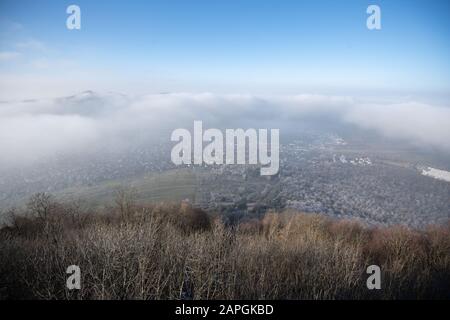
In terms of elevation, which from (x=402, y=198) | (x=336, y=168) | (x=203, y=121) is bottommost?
(x=402, y=198)

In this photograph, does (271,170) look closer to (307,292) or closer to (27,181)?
(27,181)

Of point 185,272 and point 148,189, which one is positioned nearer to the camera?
point 185,272

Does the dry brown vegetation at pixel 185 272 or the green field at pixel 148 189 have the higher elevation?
the dry brown vegetation at pixel 185 272

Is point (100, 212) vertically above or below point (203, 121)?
below

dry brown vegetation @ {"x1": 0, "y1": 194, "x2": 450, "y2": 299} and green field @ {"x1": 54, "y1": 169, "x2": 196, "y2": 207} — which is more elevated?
dry brown vegetation @ {"x1": 0, "y1": 194, "x2": 450, "y2": 299}

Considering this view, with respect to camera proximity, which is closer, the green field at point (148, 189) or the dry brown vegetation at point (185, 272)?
the dry brown vegetation at point (185, 272)

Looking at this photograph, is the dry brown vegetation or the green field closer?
the dry brown vegetation

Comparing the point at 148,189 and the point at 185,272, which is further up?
the point at 185,272
